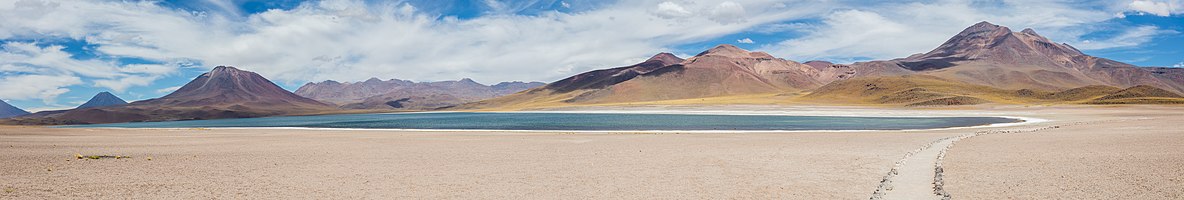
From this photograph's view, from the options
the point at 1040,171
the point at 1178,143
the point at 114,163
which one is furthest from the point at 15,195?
the point at 1178,143

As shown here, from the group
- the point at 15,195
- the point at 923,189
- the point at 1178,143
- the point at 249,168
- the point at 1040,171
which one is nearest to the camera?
the point at 15,195

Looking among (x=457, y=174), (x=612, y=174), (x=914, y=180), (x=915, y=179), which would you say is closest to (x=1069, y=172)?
(x=915, y=179)

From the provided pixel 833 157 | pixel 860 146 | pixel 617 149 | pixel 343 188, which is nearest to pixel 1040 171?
pixel 833 157

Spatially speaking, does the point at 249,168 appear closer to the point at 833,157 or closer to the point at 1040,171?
the point at 833,157

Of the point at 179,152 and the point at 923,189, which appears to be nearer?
the point at 923,189

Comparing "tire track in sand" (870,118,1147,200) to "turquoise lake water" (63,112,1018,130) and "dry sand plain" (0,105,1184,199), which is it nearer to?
"dry sand plain" (0,105,1184,199)

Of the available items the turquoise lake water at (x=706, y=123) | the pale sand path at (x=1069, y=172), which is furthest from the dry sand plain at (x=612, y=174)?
the turquoise lake water at (x=706, y=123)

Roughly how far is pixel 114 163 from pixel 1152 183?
26617mm

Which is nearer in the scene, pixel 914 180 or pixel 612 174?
pixel 914 180

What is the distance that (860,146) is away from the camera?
84.8 ft

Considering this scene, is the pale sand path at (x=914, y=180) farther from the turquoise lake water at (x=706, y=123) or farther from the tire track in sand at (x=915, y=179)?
the turquoise lake water at (x=706, y=123)

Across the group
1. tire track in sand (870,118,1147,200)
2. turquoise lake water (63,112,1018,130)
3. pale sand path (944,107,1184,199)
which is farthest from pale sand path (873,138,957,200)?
turquoise lake water (63,112,1018,130)

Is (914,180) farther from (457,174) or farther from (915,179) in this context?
(457,174)

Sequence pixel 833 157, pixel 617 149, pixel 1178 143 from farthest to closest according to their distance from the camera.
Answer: pixel 617 149 < pixel 1178 143 < pixel 833 157
